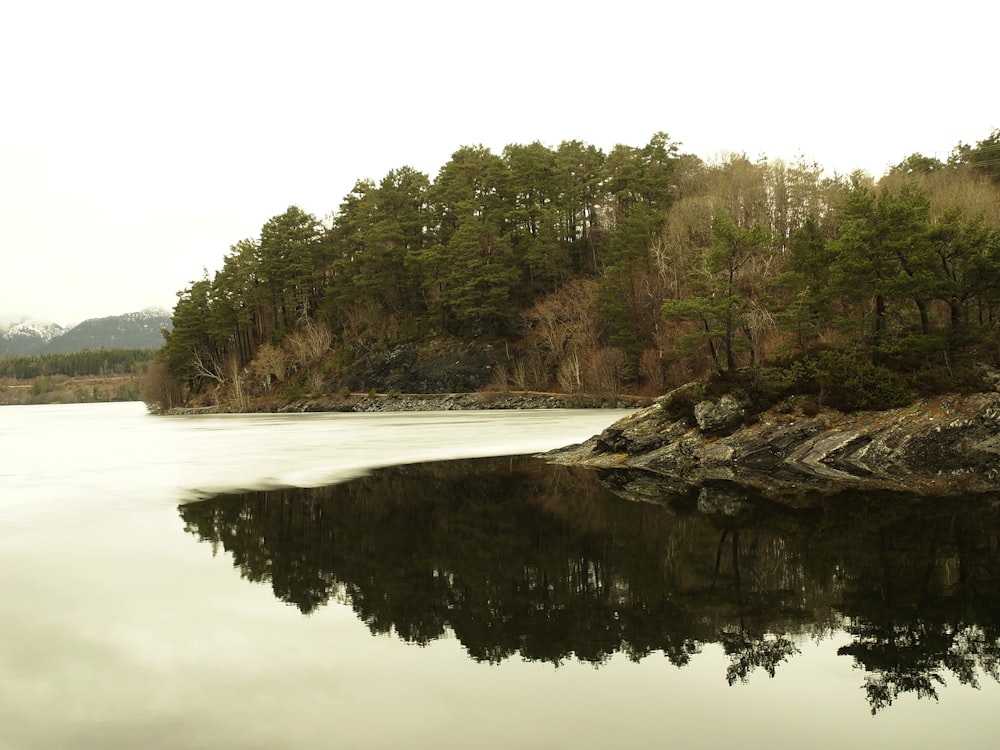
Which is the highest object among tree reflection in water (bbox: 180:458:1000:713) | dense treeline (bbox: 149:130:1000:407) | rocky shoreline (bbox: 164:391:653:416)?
dense treeline (bbox: 149:130:1000:407)

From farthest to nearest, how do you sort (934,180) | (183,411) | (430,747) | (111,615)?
(183,411)
(934,180)
(111,615)
(430,747)

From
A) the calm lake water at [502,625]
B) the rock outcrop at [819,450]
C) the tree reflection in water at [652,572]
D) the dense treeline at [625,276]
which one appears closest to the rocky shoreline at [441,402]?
the dense treeline at [625,276]

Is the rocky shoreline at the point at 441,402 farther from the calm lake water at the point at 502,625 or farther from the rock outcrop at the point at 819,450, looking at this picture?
the calm lake water at the point at 502,625

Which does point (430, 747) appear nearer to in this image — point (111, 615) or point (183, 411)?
point (111, 615)

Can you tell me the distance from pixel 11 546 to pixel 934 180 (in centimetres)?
5500

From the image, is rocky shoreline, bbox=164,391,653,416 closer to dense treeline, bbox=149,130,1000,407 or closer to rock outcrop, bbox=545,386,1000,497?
dense treeline, bbox=149,130,1000,407

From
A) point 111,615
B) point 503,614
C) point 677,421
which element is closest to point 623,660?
point 503,614

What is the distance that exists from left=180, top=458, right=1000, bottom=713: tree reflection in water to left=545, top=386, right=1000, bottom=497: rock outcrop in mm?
2219

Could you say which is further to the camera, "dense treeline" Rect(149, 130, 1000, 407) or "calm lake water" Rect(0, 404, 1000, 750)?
"dense treeline" Rect(149, 130, 1000, 407)

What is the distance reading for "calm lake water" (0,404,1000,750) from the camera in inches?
237

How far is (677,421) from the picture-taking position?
22.7m

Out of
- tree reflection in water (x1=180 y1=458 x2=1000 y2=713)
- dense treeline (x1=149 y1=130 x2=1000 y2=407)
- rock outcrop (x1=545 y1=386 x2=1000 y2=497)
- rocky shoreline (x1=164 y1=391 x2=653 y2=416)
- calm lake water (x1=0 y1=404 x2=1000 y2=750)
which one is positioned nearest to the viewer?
calm lake water (x1=0 y1=404 x2=1000 y2=750)

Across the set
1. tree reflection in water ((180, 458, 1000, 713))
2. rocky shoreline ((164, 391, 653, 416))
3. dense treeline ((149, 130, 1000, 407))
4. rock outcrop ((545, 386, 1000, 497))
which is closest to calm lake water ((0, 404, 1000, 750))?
tree reflection in water ((180, 458, 1000, 713))

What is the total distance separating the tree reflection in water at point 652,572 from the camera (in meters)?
7.54
